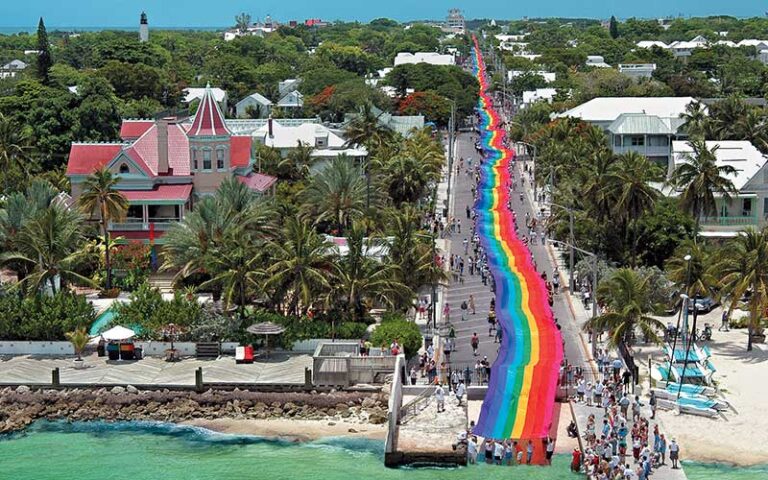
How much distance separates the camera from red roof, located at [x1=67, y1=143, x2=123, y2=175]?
68.2 m

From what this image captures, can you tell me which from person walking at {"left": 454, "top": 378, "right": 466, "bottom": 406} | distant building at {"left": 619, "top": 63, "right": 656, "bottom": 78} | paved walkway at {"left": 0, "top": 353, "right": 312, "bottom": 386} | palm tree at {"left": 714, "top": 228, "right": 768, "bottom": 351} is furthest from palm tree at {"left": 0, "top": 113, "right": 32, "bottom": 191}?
distant building at {"left": 619, "top": 63, "right": 656, "bottom": 78}

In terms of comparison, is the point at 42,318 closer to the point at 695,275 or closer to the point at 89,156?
the point at 89,156

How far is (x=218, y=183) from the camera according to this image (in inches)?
2697

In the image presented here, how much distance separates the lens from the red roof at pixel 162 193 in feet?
217

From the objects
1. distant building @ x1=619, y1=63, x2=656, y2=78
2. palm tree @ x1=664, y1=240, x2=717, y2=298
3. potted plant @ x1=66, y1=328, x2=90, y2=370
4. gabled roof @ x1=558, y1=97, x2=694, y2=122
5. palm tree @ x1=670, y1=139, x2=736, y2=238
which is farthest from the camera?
distant building @ x1=619, y1=63, x2=656, y2=78

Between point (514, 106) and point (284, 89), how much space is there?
115ft

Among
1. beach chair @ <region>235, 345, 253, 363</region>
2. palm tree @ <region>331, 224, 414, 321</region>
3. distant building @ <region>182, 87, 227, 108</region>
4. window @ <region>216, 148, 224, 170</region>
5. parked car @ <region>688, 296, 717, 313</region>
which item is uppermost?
distant building @ <region>182, 87, 227, 108</region>

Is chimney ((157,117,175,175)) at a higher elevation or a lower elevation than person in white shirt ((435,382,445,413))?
higher

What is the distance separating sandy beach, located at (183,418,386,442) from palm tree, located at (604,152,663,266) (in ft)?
81.3

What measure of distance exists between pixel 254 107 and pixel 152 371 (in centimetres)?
9839

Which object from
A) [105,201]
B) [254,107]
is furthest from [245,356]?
[254,107]

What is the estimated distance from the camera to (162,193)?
67.0m

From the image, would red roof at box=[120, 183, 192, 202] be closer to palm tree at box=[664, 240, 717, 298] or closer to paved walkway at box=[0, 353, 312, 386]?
paved walkway at box=[0, 353, 312, 386]

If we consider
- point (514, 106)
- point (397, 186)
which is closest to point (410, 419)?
point (397, 186)
